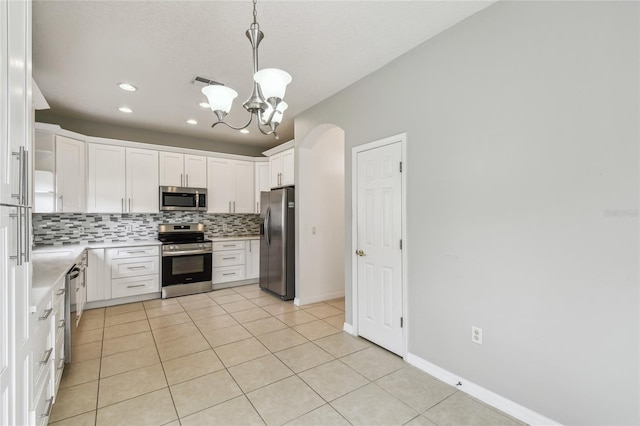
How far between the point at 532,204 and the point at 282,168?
351 centimetres

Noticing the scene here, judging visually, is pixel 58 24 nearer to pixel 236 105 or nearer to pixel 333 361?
pixel 236 105

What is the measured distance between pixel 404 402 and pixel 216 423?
1256 mm

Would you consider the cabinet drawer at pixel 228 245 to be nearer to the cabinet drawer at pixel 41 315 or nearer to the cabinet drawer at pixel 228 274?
the cabinet drawer at pixel 228 274

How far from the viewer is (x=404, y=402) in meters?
2.05

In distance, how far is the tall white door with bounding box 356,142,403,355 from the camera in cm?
269

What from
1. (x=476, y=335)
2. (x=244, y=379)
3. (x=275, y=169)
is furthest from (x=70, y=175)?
(x=476, y=335)

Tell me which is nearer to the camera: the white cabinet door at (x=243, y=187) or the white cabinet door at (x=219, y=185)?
the white cabinet door at (x=219, y=185)

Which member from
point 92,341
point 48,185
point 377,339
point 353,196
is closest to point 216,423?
point 377,339

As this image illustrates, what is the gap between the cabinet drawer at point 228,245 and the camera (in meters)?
4.98

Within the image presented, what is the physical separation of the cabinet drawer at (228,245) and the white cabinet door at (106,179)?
1464 millimetres

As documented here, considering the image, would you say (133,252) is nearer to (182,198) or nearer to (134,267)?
(134,267)

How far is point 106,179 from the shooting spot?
433 cm

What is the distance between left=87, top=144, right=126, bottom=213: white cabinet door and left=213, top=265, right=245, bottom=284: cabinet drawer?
1726mm

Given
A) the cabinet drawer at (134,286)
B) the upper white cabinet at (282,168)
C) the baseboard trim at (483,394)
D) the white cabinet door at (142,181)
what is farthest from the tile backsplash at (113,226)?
the baseboard trim at (483,394)
